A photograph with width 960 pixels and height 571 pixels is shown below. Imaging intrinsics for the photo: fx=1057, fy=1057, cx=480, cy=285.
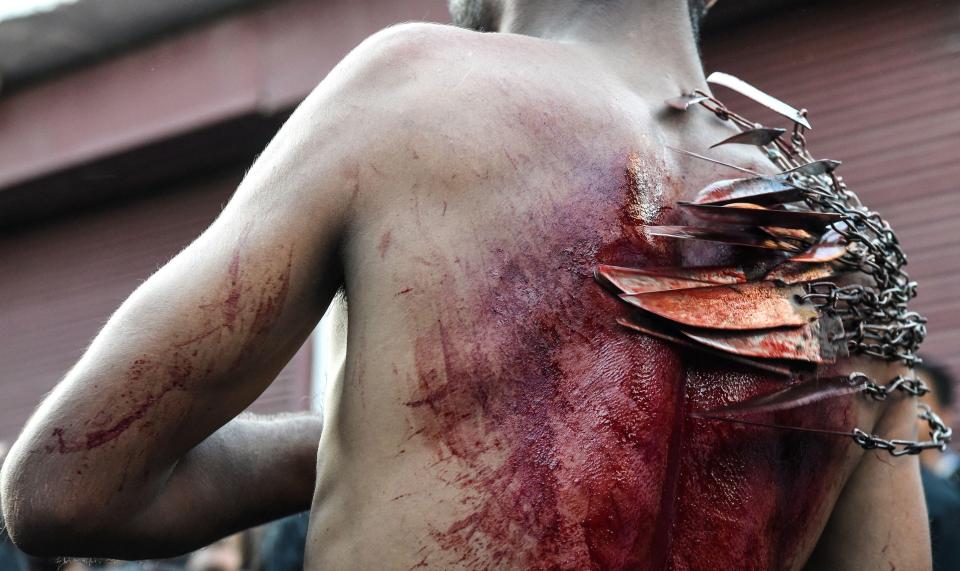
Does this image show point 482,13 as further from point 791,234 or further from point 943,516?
point 943,516

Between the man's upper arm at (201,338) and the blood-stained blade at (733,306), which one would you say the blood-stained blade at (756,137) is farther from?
the man's upper arm at (201,338)

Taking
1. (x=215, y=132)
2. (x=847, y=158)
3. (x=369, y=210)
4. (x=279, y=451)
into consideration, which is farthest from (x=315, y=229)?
(x=215, y=132)

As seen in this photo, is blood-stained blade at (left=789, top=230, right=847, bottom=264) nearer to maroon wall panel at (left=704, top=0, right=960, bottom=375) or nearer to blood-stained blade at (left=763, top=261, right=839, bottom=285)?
blood-stained blade at (left=763, top=261, right=839, bottom=285)

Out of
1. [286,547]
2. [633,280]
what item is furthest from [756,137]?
[286,547]

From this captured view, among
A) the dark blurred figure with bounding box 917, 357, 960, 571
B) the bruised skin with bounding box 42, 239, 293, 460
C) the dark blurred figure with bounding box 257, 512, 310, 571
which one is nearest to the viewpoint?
the bruised skin with bounding box 42, 239, 293, 460

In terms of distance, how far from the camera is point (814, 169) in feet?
5.72

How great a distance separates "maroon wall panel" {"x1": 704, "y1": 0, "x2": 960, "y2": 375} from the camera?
550cm

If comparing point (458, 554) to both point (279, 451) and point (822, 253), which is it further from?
point (822, 253)

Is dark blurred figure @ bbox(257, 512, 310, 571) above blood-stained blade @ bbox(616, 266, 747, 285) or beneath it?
beneath

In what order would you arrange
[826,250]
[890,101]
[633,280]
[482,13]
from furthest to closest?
[890,101] → [482,13] → [826,250] → [633,280]

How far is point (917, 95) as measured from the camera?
5.84 metres

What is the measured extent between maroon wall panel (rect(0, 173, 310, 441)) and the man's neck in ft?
23.0

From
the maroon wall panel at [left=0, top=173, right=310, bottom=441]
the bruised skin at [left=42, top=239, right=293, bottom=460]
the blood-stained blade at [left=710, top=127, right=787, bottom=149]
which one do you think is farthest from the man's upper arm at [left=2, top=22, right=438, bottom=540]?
the maroon wall panel at [left=0, top=173, right=310, bottom=441]

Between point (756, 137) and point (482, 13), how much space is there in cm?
57
